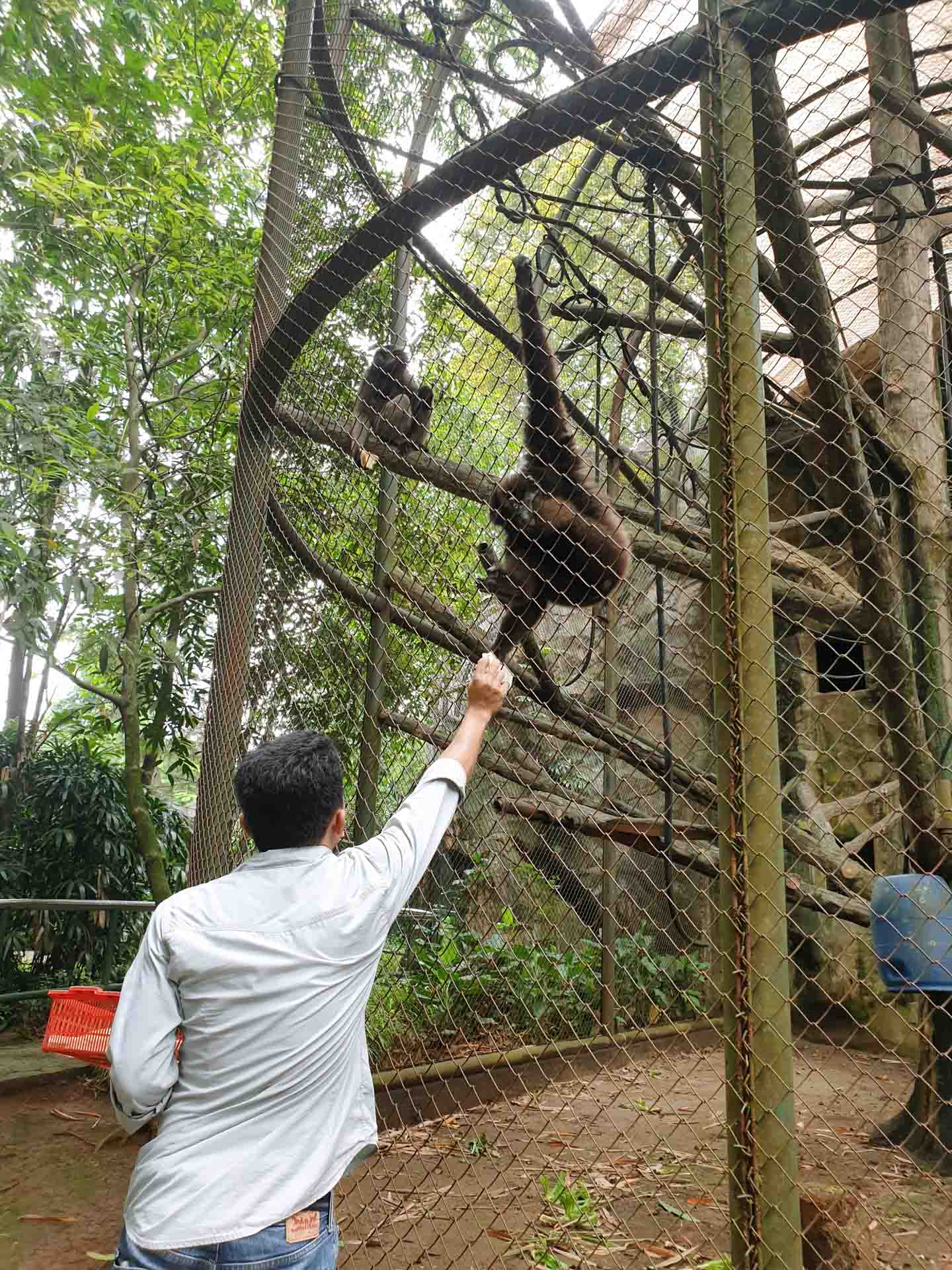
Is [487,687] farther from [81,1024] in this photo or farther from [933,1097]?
[933,1097]

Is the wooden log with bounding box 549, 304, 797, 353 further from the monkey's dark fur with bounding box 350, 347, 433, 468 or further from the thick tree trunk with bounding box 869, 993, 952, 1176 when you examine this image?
the thick tree trunk with bounding box 869, 993, 952, 1176

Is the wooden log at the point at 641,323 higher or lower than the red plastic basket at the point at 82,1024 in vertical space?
higher

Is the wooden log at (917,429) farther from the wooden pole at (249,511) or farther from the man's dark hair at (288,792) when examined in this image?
the man's dark hair at (288,792)

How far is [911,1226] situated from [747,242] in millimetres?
3715

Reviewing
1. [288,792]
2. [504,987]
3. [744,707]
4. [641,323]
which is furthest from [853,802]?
[288,792]

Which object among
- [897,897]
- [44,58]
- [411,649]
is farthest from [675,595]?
[44,58]

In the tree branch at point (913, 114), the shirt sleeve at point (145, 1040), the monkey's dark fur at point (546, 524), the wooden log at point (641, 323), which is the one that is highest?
the tree branch at point (913, 114)

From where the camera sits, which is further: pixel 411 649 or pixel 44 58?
pixel 44 58

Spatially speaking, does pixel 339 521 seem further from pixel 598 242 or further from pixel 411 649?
pixel 598 242

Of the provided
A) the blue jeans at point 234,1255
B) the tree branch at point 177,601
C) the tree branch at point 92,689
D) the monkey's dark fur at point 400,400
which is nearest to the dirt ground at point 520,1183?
the blue jeans at point 234,1255

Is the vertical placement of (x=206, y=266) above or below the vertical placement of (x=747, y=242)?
above

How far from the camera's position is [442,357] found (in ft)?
13.9

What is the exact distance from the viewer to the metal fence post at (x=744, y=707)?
61.2 inches

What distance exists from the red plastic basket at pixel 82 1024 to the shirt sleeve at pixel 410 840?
3.54 ft
